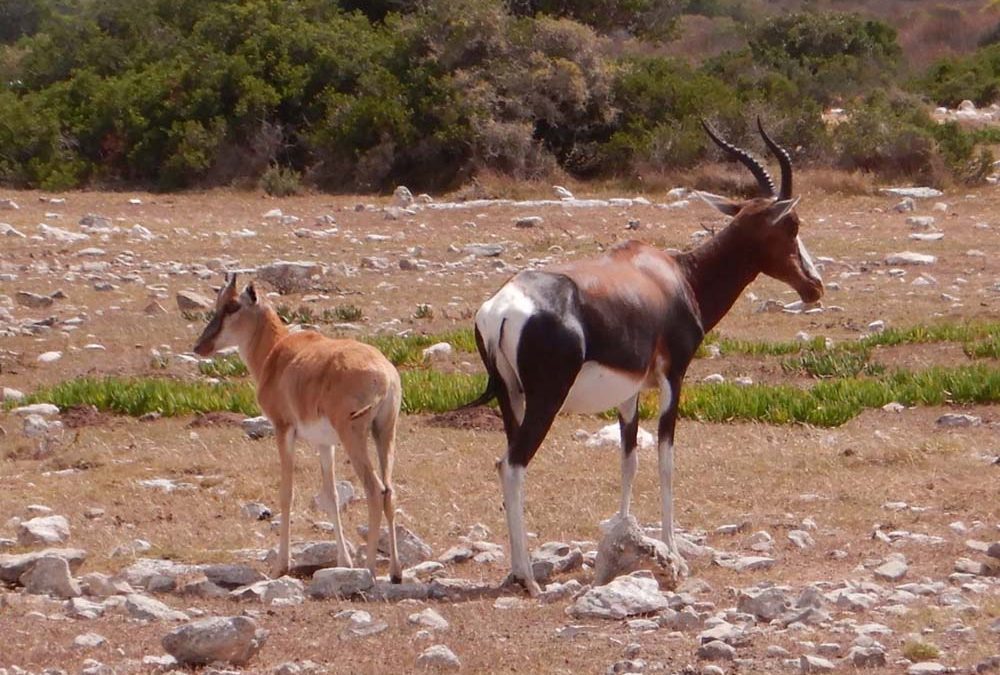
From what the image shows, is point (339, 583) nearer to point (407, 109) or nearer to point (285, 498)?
point (285, 498)

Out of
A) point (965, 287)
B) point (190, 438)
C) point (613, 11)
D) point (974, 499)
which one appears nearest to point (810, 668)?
point (974, 499)

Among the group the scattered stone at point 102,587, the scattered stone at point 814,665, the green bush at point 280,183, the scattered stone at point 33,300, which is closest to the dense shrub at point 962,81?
the green bush at point 280,183

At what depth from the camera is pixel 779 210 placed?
395 inches

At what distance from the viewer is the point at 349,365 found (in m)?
8.62

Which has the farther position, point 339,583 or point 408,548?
point 408,548

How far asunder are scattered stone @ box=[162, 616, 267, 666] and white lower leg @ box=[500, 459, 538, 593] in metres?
1.86

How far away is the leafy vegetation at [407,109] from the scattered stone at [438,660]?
25666 millimetres

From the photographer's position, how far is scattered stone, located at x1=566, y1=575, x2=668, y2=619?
743 cm

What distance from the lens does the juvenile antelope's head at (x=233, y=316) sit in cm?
996

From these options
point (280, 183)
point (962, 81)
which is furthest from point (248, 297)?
point (962, 81)

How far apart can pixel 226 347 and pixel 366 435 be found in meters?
1.75

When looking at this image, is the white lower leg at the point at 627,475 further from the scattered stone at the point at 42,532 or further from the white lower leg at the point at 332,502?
the scattered stone at the point at 42,532

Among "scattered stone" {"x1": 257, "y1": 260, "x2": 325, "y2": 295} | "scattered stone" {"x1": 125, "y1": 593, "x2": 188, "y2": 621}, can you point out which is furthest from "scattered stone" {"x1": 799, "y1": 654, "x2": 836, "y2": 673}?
"scattered stone" {"x1": 257, "y1": 260, "x2": 325, "y2": 295}

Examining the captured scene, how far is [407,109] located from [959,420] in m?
22.4
